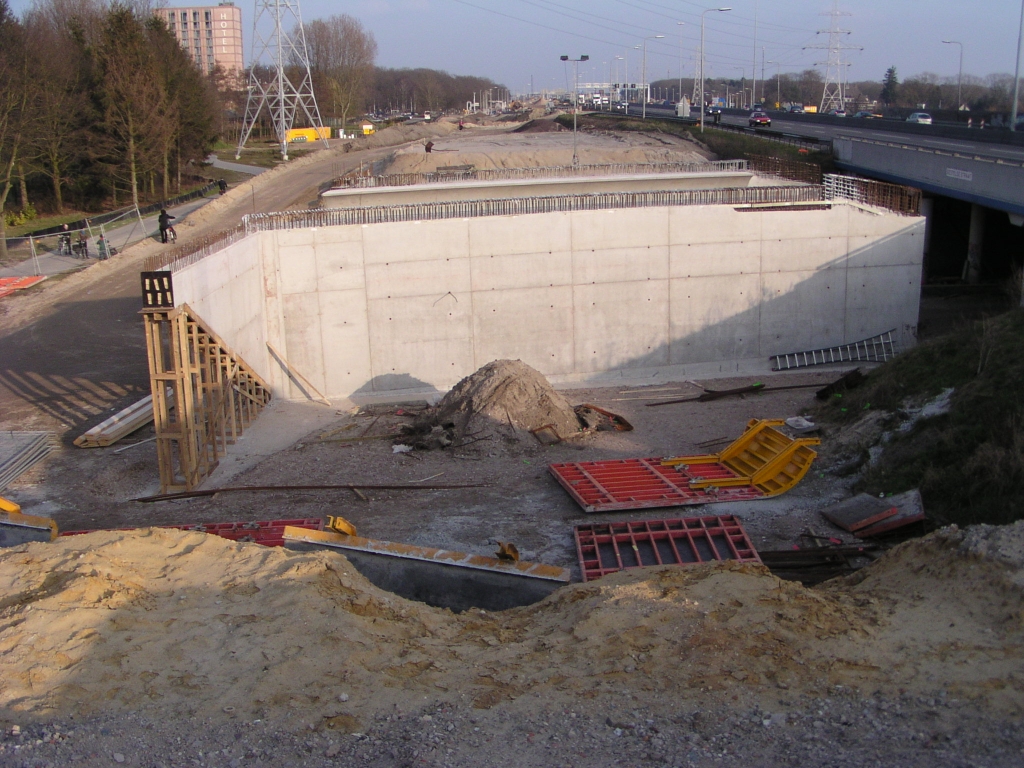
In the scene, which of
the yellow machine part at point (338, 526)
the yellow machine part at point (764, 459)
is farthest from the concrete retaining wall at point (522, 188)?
the yellow machine part at point (338, 526)

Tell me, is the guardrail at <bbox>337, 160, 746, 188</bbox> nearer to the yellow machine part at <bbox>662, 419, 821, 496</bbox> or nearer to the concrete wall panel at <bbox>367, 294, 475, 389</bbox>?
the concrete wall panel at <bbox>367, 294, 475, 389</bbox>

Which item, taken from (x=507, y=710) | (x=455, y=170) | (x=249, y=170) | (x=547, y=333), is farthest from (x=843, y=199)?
(x=249, y=170)

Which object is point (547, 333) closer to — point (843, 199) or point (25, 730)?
point (843, 199)

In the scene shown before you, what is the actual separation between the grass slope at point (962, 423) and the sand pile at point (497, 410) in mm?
5691

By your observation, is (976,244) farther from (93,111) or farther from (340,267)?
(93,111)

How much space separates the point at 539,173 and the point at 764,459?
19084 millimetres

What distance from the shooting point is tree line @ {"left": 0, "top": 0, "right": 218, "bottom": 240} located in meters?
38.7

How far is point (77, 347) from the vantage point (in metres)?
25.0

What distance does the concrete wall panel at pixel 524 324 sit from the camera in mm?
24828

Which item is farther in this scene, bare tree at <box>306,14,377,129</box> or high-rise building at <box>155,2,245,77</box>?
high-rise building at <box>155,2,245,77</box>

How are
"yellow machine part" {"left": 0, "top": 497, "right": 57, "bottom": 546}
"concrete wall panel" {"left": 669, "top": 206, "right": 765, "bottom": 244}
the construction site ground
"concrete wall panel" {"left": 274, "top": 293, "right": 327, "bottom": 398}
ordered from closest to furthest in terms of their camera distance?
the construction site ground < "yellow machine part" {"left": 0, "top": 497, "right": 57, "bottom": 546} < "concrete wall panel" {"left": 274, "top": 293, "right": 327, "bottom": 398} < "concrete wall panel" {"left": 669, "top": 206, "right": 765, "bottom": 244}

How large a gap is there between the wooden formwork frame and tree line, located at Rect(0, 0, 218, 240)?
25.1 m

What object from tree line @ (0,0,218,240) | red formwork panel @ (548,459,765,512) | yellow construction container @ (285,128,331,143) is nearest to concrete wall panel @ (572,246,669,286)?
red formwork panel @ (548,459,765,512)

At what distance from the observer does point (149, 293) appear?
1561 centimetres
